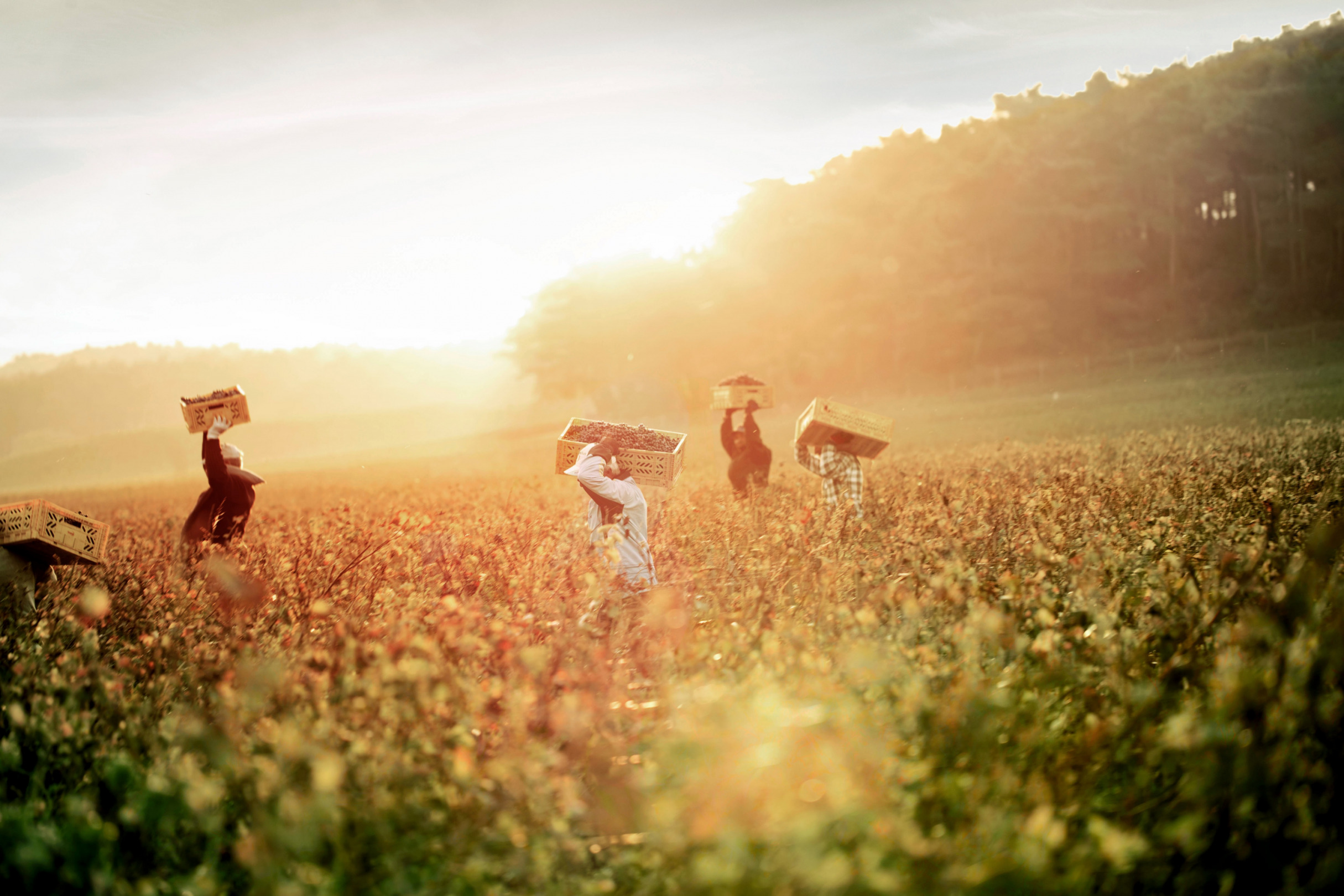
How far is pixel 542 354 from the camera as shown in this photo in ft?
170

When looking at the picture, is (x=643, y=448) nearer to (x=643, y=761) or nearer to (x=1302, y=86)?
(x=643, y=761)

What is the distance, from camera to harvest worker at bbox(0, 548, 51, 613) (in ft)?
17.4

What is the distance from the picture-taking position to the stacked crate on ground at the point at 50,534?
5.43 metres

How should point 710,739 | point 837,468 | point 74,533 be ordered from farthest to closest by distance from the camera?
point 837,468 → point 74,533 → point 710,739

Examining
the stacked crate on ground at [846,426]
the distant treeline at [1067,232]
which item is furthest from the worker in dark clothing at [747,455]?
the distant treeline at [1067,232]

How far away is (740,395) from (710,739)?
6721 millimetres

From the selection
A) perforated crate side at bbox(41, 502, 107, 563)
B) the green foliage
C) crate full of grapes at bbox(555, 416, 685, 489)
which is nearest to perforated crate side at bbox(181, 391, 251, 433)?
perforated crate side at bbox(41, 502, 107, 563)

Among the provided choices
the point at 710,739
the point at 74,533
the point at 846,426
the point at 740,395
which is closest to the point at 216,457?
the point at 74,533

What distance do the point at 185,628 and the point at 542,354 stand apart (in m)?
48.4

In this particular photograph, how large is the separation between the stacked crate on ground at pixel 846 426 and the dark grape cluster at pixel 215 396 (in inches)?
208

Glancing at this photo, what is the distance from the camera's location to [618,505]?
5.70 m

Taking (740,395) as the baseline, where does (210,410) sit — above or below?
above

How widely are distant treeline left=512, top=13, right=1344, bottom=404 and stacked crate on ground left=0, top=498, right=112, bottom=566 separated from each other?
39.4 meters

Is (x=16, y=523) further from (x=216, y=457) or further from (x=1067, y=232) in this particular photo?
(x=1067, y=232)
